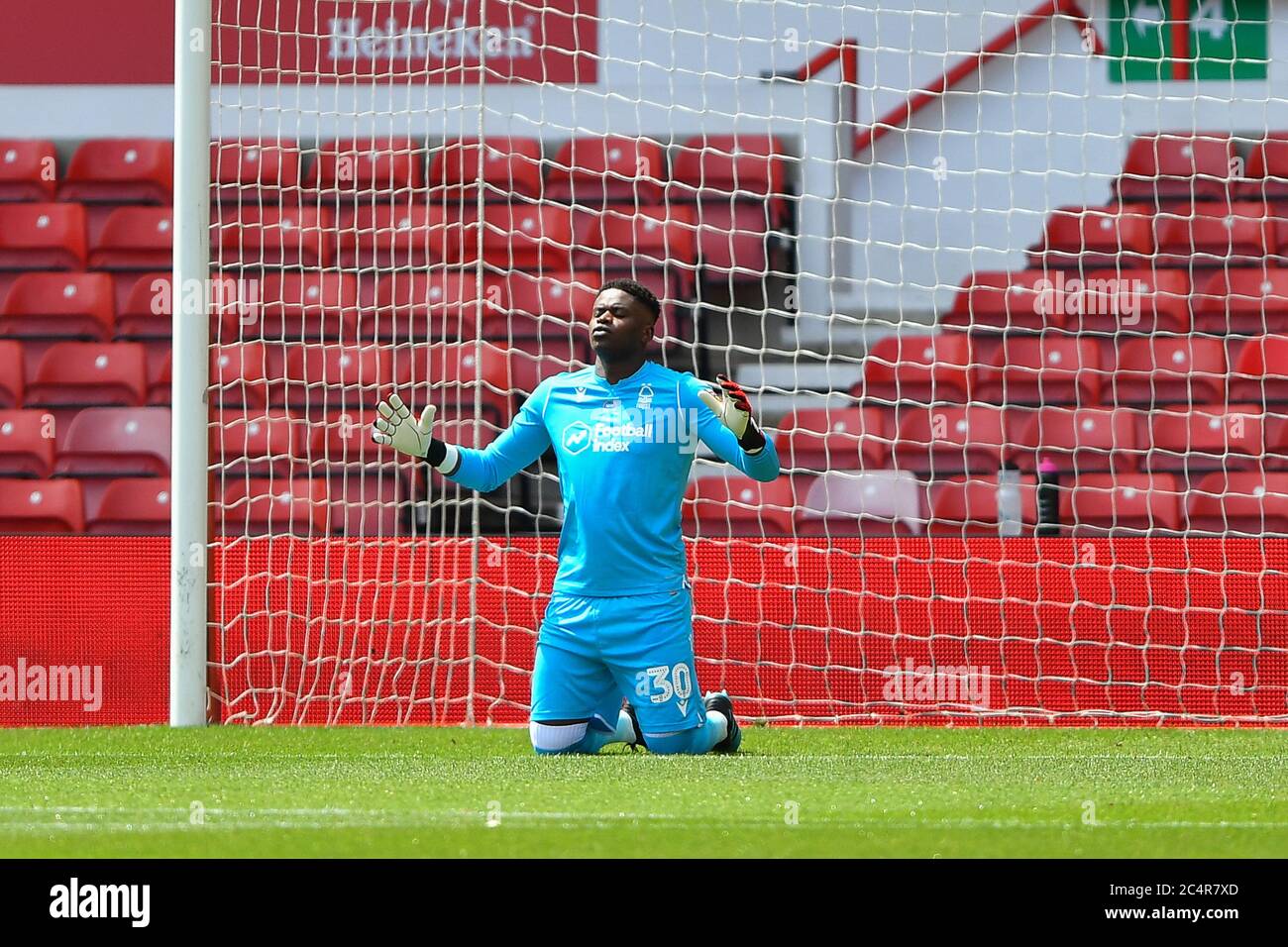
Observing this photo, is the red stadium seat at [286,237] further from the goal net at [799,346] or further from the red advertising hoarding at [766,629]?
the red advertising hoarding at [766,629]

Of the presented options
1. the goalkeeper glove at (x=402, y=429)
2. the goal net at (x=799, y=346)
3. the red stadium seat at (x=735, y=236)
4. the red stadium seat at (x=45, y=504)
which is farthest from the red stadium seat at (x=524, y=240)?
the goalkeeper glove at (x=402, y=429)

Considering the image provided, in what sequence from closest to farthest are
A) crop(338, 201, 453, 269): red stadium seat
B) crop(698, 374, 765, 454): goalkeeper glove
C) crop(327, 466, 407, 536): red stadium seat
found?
crop(698, 374, 765, 454): goalkeeper glove
crop(327, 466, 407, 536): red stadium seat
crop(338, 201, 453, 269): red stadium seat

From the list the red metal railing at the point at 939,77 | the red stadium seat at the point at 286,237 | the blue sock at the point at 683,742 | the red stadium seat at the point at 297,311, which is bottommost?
the blue sock at the point at 683,742

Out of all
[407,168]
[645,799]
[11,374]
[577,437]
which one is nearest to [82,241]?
[11,374]

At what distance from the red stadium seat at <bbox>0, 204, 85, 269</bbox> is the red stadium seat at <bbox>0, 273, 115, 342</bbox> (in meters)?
0.22

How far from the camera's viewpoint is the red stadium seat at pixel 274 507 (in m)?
6.78

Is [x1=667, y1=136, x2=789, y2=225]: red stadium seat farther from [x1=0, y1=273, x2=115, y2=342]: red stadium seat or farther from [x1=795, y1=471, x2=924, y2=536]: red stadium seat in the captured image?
[x1=0, y1=273, x2=115, y2=342]: red stadium seat

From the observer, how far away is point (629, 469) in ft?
15.4

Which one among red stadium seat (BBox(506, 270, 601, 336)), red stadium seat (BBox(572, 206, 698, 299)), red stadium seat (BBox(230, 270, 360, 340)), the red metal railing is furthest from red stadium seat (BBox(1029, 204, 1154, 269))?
red stadium seat (BBox(230, 270, 360, 340))

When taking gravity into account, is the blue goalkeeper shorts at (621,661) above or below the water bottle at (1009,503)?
below

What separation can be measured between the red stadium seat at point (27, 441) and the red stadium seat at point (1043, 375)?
14.7 ft

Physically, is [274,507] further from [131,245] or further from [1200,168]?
[1200,168]

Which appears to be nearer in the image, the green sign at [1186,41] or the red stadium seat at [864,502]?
the red stadium seat at [864,502]

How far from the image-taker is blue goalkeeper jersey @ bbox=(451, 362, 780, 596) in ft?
15.3
